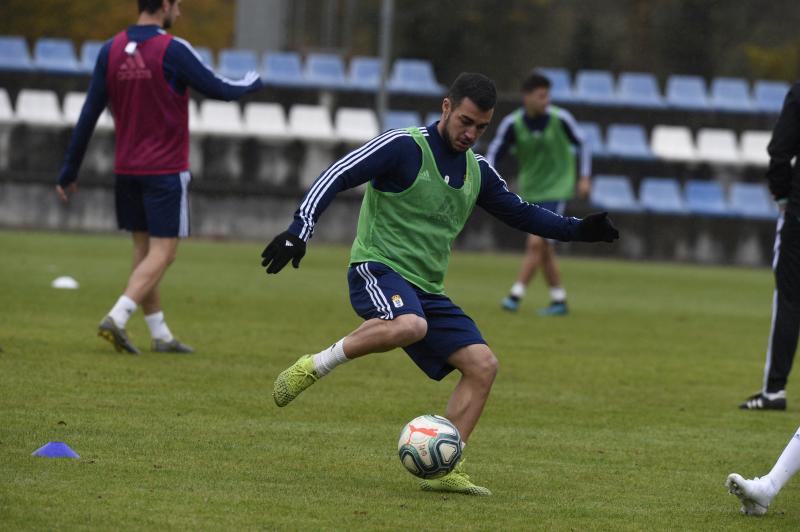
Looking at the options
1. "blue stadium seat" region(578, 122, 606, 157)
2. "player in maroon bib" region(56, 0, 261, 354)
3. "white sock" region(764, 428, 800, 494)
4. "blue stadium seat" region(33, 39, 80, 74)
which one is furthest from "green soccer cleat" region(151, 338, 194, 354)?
"blue stadium seat" region(33, 39, 80, 74)

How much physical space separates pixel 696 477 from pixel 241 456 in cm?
212

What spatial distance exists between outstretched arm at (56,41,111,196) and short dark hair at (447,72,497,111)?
13.4 feet

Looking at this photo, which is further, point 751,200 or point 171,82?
point 751,200

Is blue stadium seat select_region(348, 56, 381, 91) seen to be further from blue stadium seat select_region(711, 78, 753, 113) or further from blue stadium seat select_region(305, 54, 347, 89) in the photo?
blue stadium seat select_region(711, 78, 753, 113)

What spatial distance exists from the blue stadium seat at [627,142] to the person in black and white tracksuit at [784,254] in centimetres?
1799

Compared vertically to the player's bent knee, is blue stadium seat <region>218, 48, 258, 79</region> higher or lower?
lower

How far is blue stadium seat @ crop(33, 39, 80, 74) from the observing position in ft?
87.9

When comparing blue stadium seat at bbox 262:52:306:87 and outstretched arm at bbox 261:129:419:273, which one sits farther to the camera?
blue stadium seat at bbox 262:52:306:87

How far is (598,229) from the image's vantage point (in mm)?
6766

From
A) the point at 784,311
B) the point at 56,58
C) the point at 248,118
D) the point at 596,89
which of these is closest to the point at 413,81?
the point at 596,89

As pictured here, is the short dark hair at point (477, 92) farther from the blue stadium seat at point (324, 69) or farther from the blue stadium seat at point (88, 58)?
the blue stadium seat at point (324, 69)

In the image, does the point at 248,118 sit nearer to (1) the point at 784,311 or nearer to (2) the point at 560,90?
(2) the point at 560,90

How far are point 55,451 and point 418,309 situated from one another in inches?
65.5

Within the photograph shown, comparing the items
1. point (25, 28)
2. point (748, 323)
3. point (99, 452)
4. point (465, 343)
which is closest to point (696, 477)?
point (465, 343)
